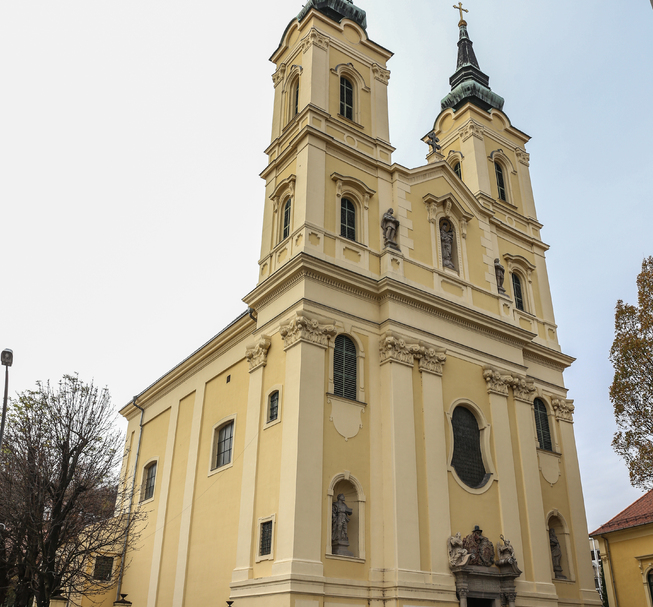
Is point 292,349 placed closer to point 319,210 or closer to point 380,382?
point 380,382

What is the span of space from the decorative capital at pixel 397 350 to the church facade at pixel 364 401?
0.06 m

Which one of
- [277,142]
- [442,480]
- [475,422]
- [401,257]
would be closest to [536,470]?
[475,422]

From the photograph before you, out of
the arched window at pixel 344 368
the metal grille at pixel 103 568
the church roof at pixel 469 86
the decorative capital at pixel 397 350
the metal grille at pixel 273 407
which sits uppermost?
the church roof at pixel 469 86

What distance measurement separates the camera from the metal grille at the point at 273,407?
59.2ft

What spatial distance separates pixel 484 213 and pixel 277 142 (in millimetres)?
8009

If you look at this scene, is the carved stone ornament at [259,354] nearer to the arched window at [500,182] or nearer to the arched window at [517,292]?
the arched window at [517,292]

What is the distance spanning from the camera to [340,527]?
1641cm

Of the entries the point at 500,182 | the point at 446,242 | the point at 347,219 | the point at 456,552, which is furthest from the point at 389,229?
the point at 456,552

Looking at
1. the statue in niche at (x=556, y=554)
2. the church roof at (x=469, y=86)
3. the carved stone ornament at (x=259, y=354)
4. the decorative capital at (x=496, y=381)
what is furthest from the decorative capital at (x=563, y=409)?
the church roof at (x=469, y=86)

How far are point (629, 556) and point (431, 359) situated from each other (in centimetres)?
1364

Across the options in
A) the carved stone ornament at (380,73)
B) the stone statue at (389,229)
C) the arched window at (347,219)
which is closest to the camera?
the arched window at (347,219)

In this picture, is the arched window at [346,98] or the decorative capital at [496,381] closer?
the decorative capital at [496,381]

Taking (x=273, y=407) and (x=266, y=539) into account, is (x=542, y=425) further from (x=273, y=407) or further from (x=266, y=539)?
(x=266, y=539)

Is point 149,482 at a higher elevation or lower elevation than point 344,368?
lower
